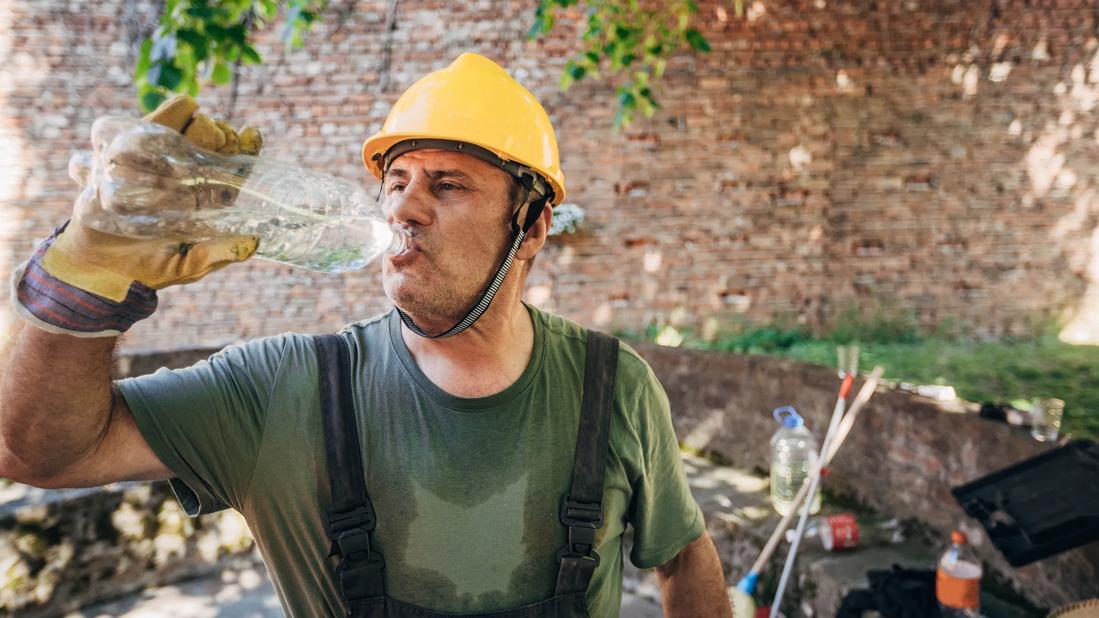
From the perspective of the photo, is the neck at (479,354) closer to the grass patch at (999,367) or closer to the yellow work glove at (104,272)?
the yellow work glove at (104,272)

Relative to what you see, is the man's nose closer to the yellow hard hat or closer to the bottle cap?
the yellow hard hat

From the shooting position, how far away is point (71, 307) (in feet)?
3.26

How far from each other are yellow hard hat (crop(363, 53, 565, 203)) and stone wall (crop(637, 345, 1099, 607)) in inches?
98.3

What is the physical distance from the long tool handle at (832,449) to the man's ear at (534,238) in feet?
6.68

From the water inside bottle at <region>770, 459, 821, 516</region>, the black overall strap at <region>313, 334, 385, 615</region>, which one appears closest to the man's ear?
the black overall strap at <region>313, 334, 385, 615</region>

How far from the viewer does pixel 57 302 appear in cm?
99

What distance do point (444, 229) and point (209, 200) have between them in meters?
0.50

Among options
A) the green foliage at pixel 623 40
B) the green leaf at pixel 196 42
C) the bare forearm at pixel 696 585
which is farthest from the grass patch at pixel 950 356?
the green leaf at pixel 196 42

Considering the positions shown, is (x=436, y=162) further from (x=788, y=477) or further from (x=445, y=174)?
(x=788, y=477)

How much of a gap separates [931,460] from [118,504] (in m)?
4.27

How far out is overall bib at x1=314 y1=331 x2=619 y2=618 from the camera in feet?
4.50

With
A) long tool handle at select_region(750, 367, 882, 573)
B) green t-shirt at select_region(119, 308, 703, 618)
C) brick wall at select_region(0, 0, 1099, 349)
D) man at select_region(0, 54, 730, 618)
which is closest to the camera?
man at select_region(0, 54, 730, 618)

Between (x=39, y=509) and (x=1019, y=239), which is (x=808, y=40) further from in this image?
(x=39, y=509)

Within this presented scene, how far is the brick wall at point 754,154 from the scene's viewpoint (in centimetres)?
645
